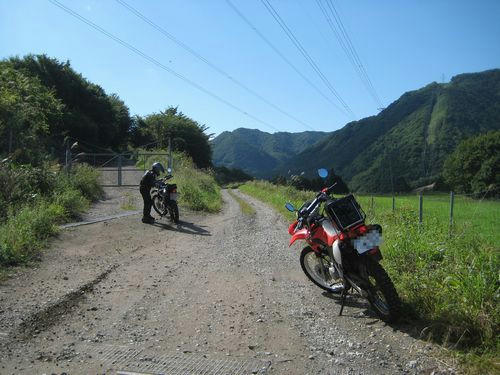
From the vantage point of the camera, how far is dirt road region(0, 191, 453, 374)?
3639 millimetres

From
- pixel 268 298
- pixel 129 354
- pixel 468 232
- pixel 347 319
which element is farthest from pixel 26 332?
pixel 468 232

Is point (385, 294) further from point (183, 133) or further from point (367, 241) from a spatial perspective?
point (183, 133)

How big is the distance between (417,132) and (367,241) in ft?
279

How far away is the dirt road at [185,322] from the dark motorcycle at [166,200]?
4.08 metres

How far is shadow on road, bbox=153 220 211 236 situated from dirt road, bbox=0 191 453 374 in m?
2.77

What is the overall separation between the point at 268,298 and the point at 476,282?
2.36m

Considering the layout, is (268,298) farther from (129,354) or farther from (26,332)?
(26,332)

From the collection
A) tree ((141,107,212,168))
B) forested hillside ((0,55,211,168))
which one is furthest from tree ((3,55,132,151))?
tree ((141,107,212,168))

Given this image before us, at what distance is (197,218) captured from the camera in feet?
44.4

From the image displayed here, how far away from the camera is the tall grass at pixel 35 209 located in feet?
22.7

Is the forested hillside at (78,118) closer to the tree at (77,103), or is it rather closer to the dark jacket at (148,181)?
the tree at (77,103)

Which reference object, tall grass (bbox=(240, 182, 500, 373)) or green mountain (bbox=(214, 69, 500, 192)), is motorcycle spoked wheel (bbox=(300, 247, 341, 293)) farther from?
green mountain (bbox=(214, 69, 500, 192))

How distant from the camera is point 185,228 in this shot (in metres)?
11.3

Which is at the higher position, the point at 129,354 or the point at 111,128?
the point at 111,128
